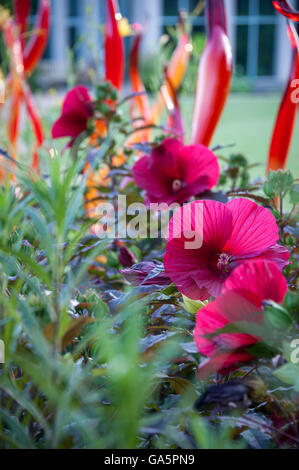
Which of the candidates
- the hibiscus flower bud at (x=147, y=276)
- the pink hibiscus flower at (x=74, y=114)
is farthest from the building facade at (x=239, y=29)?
the hibiscus flower bud at (x=147, y=276)

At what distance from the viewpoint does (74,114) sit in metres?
0.67

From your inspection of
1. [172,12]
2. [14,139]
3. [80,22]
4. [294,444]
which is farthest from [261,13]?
[294,444]

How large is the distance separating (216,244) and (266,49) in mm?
11675

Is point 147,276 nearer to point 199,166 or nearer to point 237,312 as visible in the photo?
point 237,312

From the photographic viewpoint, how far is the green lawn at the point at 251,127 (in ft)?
14.7

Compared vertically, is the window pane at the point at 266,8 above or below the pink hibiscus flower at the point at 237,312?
below

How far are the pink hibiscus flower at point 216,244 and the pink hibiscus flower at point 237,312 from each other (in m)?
0.06

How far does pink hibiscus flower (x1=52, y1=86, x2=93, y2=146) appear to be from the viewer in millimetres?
661

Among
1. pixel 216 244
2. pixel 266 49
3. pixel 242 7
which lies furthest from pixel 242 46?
pixel 216 244

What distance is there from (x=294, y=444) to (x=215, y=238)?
0.42 feet

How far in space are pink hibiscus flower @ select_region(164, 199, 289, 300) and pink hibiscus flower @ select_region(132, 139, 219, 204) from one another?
7.3 inches

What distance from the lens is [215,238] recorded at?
13.7 inches

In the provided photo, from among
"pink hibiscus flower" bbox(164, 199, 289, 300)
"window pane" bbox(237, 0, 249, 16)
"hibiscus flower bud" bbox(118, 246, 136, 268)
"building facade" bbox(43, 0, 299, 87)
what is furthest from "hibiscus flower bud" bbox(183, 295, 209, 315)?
"window pane" bbox(237, 0, 249, 16)

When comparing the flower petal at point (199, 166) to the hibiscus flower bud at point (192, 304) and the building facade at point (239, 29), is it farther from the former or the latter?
the building facade at point (239, 29)
